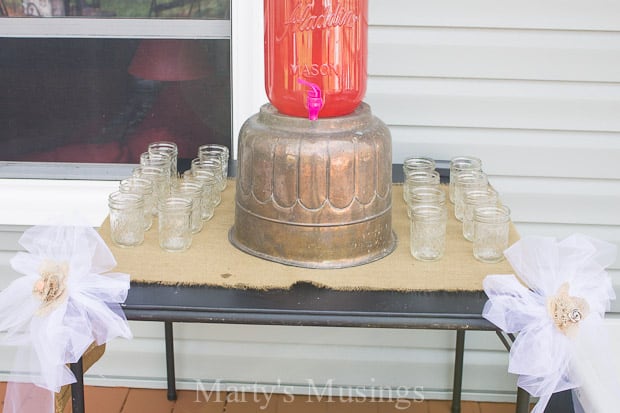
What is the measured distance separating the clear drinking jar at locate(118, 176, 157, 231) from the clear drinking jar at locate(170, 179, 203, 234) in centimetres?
5

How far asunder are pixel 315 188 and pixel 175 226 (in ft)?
1.03

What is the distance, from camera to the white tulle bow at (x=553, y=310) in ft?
4.68

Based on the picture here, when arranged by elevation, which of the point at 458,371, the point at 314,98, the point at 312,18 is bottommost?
the point at 458,371

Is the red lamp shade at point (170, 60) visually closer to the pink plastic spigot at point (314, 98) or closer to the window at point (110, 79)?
the window at point (110, 79)

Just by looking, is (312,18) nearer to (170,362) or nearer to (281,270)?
(281,270)

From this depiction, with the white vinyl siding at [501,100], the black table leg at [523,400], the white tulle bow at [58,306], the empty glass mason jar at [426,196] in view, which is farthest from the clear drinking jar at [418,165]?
the white tulle bow at [58,306]

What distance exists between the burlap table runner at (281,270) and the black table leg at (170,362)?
77 cm

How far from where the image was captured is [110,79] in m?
2.37

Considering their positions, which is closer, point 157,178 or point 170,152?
point 157,178

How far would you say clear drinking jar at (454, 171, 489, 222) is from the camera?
72.7 inches

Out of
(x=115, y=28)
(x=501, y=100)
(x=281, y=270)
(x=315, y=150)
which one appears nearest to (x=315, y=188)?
(x=315, y=150)

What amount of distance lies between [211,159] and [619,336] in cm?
112

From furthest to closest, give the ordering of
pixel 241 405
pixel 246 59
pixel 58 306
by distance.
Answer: pixel 241 405 < pixel 246 59 < pixel 58 306

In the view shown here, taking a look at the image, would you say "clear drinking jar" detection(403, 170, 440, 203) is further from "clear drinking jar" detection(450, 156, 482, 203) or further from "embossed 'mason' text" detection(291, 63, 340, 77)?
"embossed 'mason' text" detection(291, 63, 340, 77)
